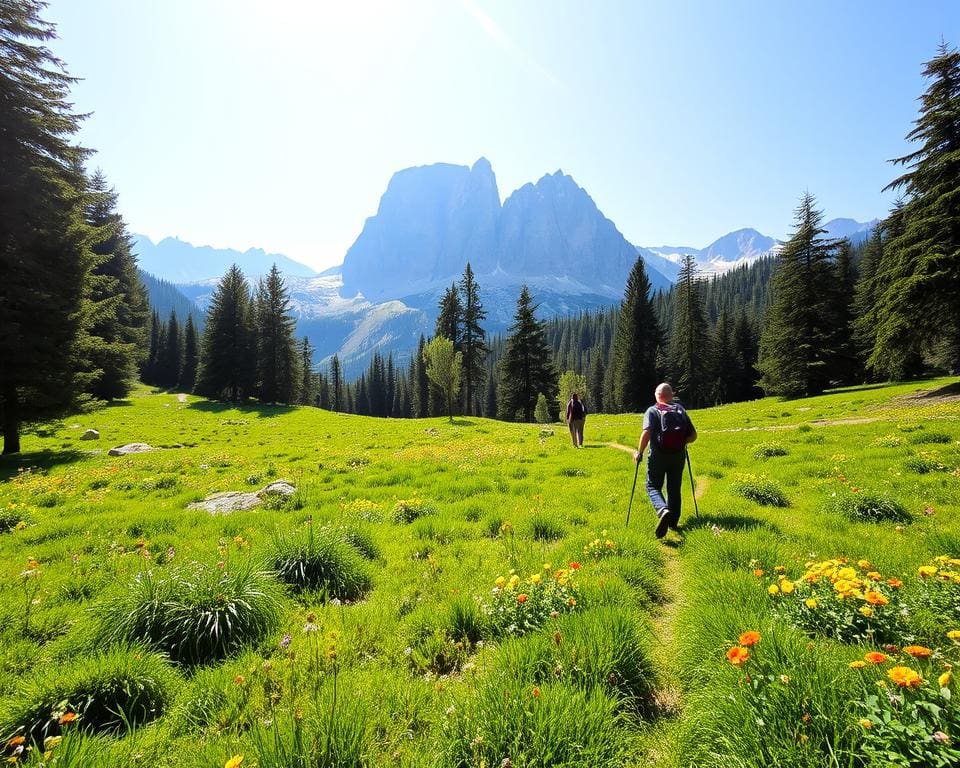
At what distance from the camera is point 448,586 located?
5.58m

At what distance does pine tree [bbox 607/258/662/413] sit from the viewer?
60.1 m

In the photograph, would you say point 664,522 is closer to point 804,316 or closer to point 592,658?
point 592,658

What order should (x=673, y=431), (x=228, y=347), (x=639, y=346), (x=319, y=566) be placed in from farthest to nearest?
(x=639, y=346)
(x=228, y=347)
(x=673, y=431)
(x=319, y=566)

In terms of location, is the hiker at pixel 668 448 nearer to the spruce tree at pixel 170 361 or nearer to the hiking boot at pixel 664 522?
the hiking boot at pixel 664 522

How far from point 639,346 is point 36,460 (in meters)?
61.9

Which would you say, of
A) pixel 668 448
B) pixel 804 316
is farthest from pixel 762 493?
pixel 804 316

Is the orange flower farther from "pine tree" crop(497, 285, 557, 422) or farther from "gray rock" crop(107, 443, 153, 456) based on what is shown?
"pine tree" crop(497, 285, 557, 422)

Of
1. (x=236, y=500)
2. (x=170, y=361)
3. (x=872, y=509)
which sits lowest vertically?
(x=236, y=500)

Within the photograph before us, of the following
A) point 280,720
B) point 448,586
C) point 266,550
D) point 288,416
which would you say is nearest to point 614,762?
point 280,720

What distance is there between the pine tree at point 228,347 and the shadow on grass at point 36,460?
1532 inches

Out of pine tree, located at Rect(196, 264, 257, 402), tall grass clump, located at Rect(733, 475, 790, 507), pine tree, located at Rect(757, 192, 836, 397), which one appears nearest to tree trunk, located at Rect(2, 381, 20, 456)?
tall grass clump, located at Rect(733, 475, 790, 507)

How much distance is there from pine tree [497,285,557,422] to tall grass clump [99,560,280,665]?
5094 cm

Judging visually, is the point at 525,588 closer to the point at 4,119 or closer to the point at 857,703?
the point at 857,703

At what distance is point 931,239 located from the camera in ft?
80.6
